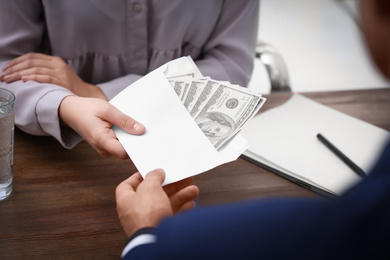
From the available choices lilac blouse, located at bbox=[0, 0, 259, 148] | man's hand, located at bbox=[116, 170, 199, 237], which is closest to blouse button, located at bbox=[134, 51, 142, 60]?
lilac blouse, located at bbox=[0, 0, 259, 148]

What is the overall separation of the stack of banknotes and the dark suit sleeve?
389 millimetres

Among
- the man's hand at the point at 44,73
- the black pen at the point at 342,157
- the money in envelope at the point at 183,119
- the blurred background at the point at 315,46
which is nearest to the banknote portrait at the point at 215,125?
the money in envelope at the point at 183,119

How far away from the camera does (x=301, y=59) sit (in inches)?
136

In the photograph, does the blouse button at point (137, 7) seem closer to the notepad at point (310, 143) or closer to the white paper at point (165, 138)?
the white paper at point (165, 138)

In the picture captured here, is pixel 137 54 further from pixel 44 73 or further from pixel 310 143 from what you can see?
pixel 310 143

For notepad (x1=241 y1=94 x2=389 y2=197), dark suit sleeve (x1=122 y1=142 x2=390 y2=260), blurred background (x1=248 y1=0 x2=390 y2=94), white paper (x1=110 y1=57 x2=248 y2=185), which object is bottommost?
blurred background (x1=248 y1=0 x2=390 y2=94)

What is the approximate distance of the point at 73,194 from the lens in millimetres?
924

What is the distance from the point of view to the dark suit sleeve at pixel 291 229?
0.48 m

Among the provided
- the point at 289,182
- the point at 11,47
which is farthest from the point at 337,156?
the point at 11,47

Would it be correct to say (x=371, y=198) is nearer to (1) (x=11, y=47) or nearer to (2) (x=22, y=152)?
(2) (x=22, y=152)

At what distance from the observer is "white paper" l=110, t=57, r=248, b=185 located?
0.87 meters

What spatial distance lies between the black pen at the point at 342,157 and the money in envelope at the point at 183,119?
197 millimetres

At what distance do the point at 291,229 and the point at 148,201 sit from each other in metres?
0.29

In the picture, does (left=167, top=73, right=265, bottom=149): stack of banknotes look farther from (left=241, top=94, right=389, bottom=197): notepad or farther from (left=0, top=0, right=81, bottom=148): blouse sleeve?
(left=0, top=0, right=81, bottom=148): blouse sleeve
